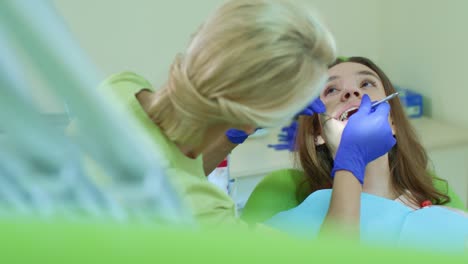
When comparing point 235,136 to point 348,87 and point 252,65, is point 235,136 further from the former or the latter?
point 252,65

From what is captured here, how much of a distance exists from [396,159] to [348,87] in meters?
0.25

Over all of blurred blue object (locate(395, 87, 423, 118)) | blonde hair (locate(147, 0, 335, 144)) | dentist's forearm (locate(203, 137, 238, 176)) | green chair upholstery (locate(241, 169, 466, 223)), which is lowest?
blurred blue object (locate(395, 87, 423, 118))

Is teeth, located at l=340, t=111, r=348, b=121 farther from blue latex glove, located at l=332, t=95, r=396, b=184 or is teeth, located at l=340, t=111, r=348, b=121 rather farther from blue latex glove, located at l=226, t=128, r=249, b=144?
blue latex glove, located at l=226, t=128, r=249, b=144

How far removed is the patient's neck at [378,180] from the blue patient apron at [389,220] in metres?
0.08

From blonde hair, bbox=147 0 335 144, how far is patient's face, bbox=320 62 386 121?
2.30 ft

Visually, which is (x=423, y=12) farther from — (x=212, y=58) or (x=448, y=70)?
(x=212, y=58)

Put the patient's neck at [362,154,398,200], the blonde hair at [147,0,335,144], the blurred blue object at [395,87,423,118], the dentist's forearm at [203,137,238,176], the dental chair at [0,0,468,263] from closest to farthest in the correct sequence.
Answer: the dental chair at [0,0,468,263] < the blonde hair at [147,0,335,144] < the dentist's forearm at [203,137,238,176] < the patient's neck at [362,154,398,200] < the blurred blue object at [395,87,423,118]

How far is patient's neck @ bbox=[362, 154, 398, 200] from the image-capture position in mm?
1410

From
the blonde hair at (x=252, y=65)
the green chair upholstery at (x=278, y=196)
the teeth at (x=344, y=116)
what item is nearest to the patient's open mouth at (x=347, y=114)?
the teeth at (x=344, y=116)

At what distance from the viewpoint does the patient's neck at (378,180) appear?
1410 mm

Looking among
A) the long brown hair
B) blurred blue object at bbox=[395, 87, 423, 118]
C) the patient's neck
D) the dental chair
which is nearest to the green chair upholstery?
the long brown hair

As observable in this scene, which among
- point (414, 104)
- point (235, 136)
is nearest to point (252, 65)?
point (235, 136)

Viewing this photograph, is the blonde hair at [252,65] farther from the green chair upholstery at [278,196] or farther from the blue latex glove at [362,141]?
the green chair upholstery at [278,196]

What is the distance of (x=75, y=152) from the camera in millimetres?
297
